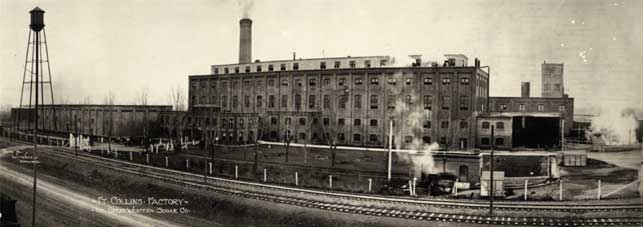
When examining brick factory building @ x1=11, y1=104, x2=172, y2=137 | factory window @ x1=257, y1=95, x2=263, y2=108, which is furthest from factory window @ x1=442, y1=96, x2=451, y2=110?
brick factory building @ x1=11, y1=104, x2=172, y2=137

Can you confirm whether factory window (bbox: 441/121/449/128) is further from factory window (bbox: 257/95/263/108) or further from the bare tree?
the bare tree

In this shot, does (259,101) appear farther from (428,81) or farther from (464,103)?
(464,103)

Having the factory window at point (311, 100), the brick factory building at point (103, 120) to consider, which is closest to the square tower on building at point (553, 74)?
the brick factory building at point (103, 120)

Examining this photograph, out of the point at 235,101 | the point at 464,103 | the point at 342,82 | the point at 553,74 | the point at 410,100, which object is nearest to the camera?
the point at 553,74

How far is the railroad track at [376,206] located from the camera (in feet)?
40.1

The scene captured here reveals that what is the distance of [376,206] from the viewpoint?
44.1 ft

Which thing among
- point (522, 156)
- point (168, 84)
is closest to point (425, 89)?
point (522, 156)

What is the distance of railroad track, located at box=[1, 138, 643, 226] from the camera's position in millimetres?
12211

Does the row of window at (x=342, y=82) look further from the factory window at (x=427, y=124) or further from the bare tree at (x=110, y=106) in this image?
the bare tree at (x=110, y=106)

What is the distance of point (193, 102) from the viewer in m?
22.1

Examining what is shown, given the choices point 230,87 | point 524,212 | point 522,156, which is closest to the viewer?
point 524,212

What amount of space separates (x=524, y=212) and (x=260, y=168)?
9.85m

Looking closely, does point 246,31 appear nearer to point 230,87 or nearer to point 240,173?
point 240,173

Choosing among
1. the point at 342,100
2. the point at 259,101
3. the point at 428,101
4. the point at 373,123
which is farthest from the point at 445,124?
the point at 259,101
